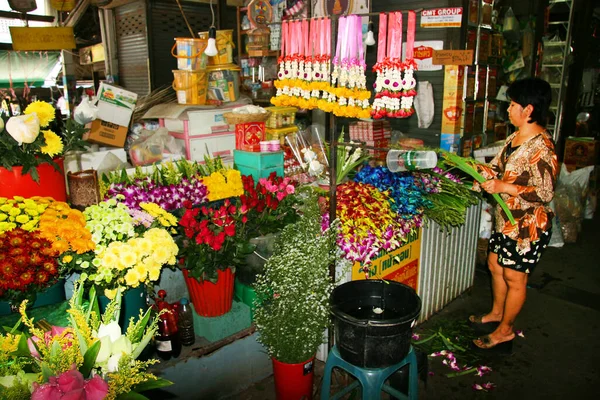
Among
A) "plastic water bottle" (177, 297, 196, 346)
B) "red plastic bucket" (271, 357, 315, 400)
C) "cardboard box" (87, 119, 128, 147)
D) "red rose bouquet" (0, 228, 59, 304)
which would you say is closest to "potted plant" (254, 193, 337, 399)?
"red plastic bucket" (271, 357, 315, 400)

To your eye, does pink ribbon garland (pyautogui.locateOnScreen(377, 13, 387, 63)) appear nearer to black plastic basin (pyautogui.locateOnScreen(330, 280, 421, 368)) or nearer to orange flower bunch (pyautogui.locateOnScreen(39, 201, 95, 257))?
black plastic basin (pyautogui.locateOnScreen(330, 280, 421, 368))

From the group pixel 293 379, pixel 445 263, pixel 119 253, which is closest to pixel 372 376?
pixel 293 379

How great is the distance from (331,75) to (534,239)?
1948 millimetres

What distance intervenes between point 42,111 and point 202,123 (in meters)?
2.18

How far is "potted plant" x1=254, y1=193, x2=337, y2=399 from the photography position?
8.34 ft

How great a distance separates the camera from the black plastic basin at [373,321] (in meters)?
2.37

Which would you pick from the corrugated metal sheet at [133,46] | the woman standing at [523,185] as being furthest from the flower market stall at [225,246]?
the corrugated metal sheet at [133,46]

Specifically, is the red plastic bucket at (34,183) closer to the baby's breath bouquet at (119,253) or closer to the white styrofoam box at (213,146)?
the baby's breath bouquet at (119,253)

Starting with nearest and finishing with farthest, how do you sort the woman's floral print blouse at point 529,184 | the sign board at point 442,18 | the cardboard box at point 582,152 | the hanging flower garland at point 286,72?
the hanging flower garland at point 286,72
the woman's floral print blouse at point 529,184
the sign board at point 442,18
the cardboard box at point 582,152

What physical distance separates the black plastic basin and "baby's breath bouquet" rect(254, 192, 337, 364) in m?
0.13

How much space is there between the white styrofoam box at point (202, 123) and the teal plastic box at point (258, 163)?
941mm

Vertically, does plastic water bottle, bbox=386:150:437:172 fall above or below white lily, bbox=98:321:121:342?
above

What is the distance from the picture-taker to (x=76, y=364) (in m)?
1.36

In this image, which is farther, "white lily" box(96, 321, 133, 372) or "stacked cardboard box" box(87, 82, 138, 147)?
"stacked cardboard box" box(87, 82, 138, 147)
